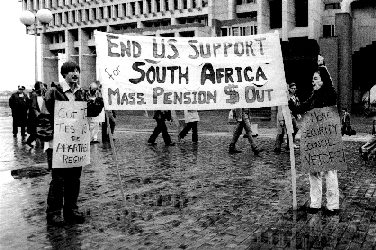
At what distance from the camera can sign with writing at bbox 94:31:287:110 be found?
601cm

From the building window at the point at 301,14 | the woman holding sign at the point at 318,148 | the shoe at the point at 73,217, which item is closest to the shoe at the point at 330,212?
the woman holding sign at the point at 318,148

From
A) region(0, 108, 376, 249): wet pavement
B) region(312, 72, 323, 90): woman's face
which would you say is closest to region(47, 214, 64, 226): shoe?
region(0, 108, 376, 249): wet pavement

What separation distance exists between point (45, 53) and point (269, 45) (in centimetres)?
8985

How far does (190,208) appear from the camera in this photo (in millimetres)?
6039

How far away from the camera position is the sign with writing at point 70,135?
5441 mm

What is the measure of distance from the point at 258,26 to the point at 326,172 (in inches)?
1560

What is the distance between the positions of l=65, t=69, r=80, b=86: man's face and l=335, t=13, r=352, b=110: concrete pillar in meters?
32.2

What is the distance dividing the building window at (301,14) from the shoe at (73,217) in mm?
44011

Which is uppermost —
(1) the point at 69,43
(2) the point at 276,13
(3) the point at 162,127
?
(1) the point at 69,43

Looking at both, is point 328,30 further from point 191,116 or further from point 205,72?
point 205,72

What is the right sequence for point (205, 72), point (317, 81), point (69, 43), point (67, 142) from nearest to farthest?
point (67, 142), point (317, 81), point (205, 72), point (69, 43)

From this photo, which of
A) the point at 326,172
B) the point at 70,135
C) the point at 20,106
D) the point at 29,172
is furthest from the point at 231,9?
the point at 70,135

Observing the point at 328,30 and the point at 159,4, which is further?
the point at 159,4

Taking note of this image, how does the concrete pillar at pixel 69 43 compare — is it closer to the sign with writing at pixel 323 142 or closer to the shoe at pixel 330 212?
the sign with writing at pixel 323 142
